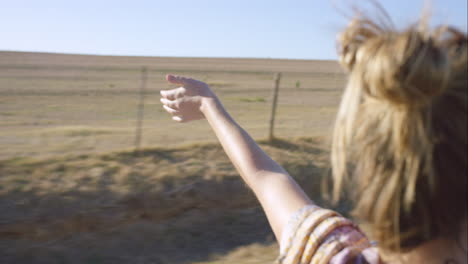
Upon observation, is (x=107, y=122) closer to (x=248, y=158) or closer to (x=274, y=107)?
(x=274, y=107)

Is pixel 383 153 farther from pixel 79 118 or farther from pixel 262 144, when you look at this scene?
pixel 79 118

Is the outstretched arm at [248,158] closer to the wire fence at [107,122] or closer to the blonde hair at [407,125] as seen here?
the blonde hair at [407,125]

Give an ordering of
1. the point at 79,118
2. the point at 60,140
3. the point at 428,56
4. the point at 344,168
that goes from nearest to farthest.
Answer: the point at 428,56 → the point at 344,168 → the point at 60,140 → the point at 79,118

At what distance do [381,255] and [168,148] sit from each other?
5940mm

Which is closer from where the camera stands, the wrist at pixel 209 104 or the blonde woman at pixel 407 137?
the blonde woman at pixel 407 137

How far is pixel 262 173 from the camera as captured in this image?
1.34 meters

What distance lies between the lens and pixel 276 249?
484 centimetres

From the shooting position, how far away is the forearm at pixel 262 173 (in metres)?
1.24

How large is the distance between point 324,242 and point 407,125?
0.42 metres

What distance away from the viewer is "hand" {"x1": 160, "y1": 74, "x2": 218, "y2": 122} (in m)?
1.54

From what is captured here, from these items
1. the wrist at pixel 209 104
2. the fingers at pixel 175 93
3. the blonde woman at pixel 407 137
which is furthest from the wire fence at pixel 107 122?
the blonde woman at pixel 407 137

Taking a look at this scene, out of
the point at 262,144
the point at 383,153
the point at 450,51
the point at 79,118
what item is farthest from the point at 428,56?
the point at 79,118

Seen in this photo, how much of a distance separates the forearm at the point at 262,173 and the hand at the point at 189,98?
0.05 m

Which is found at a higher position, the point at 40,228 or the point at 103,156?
the point at 103,156
